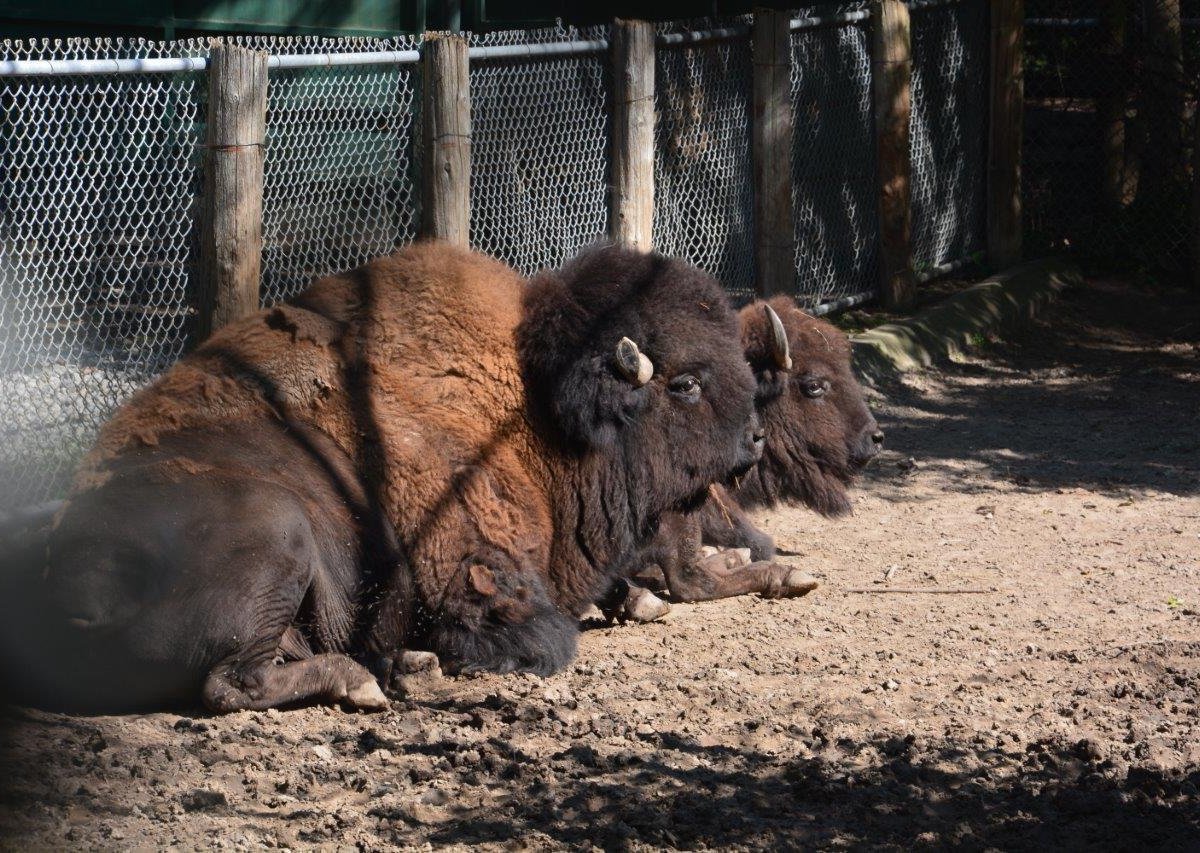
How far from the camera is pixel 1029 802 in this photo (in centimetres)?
395

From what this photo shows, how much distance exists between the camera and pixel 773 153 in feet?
32.8

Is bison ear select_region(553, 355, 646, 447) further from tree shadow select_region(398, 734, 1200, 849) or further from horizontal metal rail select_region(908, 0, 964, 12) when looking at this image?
horizontal metal rail select_region(908, 0, 964, 12)

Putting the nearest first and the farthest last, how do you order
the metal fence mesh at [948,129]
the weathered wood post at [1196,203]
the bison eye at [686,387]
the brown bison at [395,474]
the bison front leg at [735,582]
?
the brown bison at [395,474] < the bison eye at [686,387] < the bison front leg at [735,582] < the weathered wood post at [1196,203] < the metal fence mesh at [948,129]

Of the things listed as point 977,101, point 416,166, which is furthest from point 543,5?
point 416,166

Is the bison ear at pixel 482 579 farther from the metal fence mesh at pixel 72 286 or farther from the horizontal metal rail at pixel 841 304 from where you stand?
the horizontal metal rail at pixel 841 304

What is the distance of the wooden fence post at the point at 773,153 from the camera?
32.0ft

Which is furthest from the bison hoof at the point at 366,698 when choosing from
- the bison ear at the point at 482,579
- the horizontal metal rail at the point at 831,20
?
the horizontal metal rail at the point at 831,20

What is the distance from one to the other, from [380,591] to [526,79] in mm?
4027

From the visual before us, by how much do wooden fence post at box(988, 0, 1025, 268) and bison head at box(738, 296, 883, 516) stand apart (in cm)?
625

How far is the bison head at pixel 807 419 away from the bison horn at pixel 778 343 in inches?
2.9

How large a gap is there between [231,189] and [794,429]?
2885mm

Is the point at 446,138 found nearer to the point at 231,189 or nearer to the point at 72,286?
the point at 231,189

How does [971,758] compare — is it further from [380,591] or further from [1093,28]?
[1093,28]

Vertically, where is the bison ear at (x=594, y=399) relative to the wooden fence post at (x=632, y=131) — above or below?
below
